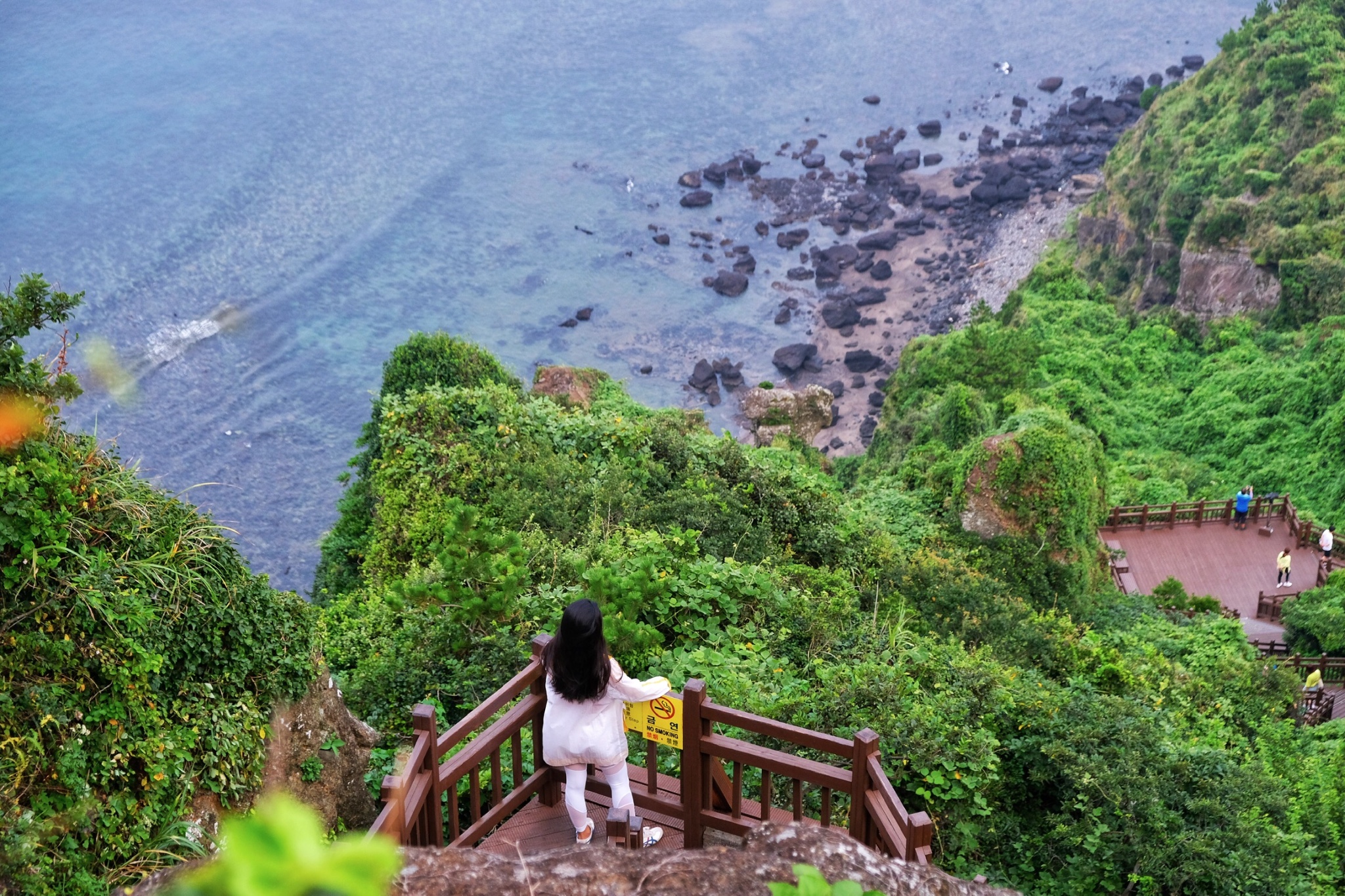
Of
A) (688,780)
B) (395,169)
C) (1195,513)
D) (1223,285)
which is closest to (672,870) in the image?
(688,780)

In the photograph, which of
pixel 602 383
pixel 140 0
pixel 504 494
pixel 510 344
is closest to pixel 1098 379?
pixel 602 383

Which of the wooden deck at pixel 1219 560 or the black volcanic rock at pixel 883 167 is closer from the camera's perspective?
the wooden deck at pixel 1219 560

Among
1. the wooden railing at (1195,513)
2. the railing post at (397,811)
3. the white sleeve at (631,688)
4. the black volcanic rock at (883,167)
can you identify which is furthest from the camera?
the black volcanic rock at (883,167)

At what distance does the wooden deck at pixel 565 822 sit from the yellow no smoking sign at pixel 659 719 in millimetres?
360

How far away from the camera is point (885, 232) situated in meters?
50.3

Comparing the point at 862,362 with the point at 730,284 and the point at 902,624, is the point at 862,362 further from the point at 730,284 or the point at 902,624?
the point at 902,624

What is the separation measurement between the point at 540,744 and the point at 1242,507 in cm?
1956

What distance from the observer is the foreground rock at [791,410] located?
3672cm

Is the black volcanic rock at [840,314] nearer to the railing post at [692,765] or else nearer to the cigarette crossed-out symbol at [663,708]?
the railing post at [692,765]

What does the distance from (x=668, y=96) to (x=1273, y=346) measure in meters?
40.6

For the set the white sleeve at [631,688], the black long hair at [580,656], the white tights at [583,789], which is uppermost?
the black long hair at [580,656]

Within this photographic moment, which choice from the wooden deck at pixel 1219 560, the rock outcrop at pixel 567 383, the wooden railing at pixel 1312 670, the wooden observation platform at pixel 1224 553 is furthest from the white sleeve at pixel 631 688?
the rock outcrop at pixel 567 383

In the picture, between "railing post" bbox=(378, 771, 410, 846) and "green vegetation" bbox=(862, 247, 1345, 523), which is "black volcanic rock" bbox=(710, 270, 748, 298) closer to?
"green vegetation" bbox=(862, 247, 1345, 523)

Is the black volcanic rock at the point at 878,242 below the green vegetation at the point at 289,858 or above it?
below
